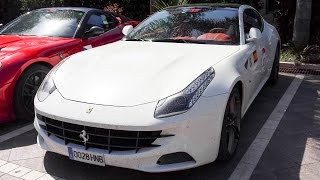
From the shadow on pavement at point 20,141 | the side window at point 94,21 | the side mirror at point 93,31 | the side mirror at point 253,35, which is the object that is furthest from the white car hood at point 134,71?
the side window at point 94,21

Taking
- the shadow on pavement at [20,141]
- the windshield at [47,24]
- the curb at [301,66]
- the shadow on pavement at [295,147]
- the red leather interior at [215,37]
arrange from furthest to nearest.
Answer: the curb at [301,66]
the windshield at [47,24]
the red leather interior at [215,37]
the shadow on pavement at [20,141]
the shadow on pavement at [295,147]

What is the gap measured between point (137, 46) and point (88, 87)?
4.00 ft

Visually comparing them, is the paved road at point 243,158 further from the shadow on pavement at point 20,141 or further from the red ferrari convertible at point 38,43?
the red ferrari convertible at point 38,43

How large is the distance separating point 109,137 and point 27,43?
2627mm

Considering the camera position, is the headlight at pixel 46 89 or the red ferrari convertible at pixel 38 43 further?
the red ferrari convertible at pixel 38 43

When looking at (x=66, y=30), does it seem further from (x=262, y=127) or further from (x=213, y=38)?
(x=262, y=127)

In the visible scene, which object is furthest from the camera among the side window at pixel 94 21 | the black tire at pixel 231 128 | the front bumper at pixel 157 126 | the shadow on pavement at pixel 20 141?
the side window at pixel 94 21

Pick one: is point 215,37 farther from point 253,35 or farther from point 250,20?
point 250,20

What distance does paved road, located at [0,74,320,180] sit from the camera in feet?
11.5

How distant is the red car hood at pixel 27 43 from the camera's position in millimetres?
4855

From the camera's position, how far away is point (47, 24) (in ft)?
19.3

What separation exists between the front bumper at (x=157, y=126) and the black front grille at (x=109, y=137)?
38 millimetres

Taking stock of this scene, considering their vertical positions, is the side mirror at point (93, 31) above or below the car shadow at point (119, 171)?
above

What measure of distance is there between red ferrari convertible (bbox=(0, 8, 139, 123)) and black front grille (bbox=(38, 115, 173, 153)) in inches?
62.4
